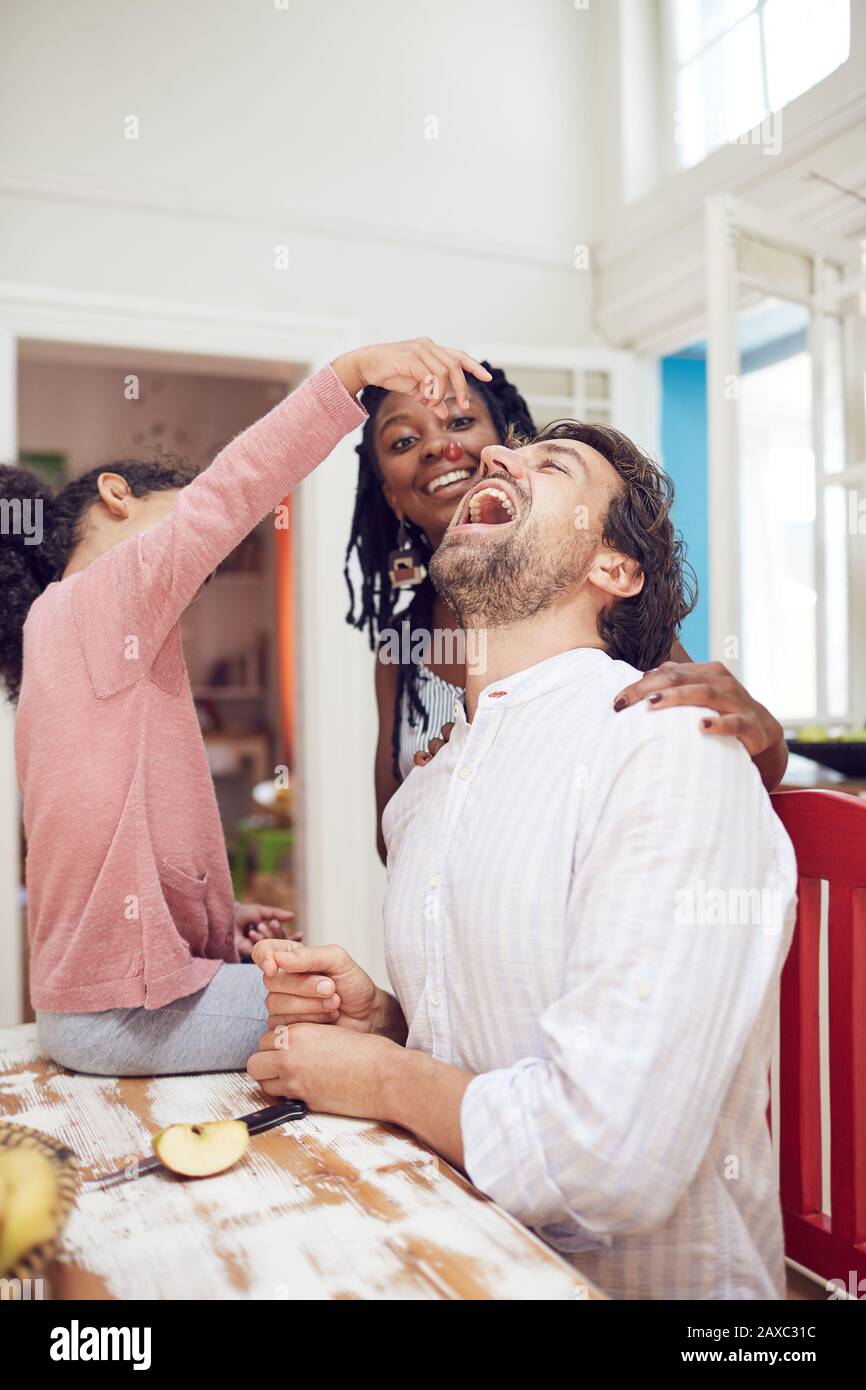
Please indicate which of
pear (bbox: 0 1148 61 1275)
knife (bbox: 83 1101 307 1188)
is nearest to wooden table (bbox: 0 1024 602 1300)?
knife (bbox: 83 1101 307 1188)

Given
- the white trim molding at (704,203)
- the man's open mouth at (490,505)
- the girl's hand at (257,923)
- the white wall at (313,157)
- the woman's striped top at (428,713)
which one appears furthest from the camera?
the white wall at (313,157)

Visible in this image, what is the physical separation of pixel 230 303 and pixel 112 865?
2659 mm

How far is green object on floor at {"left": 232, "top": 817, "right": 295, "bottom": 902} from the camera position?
5.48 meters

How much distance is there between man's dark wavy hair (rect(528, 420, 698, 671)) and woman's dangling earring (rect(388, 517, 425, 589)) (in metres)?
0.73

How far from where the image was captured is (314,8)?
364 centimetres

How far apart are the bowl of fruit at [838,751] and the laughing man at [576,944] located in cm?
150

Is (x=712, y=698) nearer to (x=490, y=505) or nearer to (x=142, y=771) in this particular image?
(x=490, y=505)

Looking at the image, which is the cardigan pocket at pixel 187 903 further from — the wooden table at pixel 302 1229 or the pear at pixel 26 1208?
the pear at pixel 26 1208

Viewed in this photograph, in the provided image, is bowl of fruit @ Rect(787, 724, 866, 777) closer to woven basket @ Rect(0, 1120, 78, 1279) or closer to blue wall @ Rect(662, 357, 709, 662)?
blue wall @ Rect(662, 357, 709, 662)

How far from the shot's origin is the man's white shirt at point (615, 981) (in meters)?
0.89

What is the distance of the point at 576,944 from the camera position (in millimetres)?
975

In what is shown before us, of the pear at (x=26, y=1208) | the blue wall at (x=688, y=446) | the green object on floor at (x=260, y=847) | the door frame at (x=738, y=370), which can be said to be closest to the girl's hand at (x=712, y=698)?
the pear at (x=26, y=1208)
